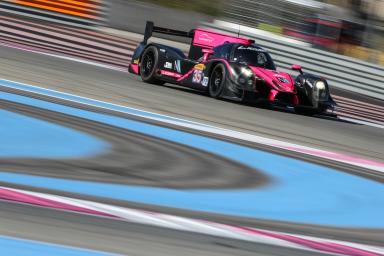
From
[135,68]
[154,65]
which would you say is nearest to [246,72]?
[154,65]

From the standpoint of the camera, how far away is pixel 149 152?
7.33 m

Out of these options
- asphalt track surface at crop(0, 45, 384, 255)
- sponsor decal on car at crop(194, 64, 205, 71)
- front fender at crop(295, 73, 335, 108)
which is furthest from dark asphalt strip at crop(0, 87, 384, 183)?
front fender at crop(295, 73, 335, 108)

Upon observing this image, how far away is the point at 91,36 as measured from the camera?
60.7ft

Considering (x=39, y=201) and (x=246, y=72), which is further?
(x=246, y=72)

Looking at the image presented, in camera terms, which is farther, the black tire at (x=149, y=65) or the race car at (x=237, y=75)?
the black tire at (x=149, y=65)

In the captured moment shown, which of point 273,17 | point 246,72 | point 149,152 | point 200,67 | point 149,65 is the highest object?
point 273,17

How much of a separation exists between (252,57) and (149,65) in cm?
208

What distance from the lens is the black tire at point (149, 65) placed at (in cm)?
1352

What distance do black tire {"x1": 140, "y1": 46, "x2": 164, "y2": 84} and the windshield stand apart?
1.61 metres

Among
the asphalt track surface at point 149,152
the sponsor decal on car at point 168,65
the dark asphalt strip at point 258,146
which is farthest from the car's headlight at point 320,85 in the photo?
the dark asphalt strip at point 258,146

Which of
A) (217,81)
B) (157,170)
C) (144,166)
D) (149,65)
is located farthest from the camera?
(149,65)

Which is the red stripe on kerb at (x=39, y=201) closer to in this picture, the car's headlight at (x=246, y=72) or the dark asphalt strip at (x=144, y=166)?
the dark asphalt strip at (x=144, y=166)

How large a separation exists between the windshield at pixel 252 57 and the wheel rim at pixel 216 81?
29cm

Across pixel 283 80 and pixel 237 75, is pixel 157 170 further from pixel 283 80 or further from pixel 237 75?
pixel 283 80
